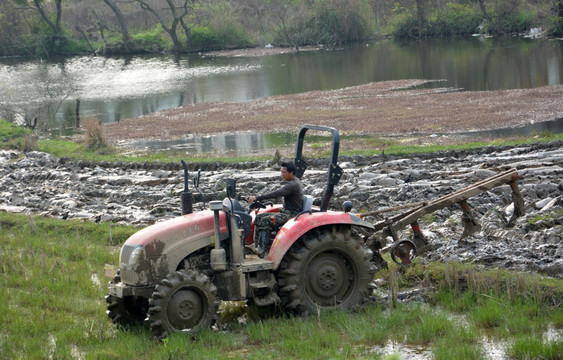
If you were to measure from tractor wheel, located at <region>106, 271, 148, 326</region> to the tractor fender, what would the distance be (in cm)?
170

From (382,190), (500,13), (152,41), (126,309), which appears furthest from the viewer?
(152,41)

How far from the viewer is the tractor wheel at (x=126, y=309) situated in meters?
8.55

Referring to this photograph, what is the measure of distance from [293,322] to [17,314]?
3.52m

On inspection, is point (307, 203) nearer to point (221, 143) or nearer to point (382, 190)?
point (382, 190)

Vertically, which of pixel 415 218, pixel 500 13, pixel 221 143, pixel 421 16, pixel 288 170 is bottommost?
pixel 221 143

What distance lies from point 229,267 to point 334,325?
134cm

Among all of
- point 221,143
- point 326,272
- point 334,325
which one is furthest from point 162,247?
point 221,143

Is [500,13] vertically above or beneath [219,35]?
beneath

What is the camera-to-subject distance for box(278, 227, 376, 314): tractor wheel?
843 centimetres

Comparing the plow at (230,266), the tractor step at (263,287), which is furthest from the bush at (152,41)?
the tractor step at (263,287)

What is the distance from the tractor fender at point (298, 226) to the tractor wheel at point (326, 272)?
0.42 feet

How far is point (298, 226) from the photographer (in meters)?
8.45

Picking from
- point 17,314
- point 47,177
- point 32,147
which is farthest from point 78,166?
point 17,314

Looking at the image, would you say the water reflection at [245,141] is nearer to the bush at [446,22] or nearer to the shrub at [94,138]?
the shrub at [94,138]
